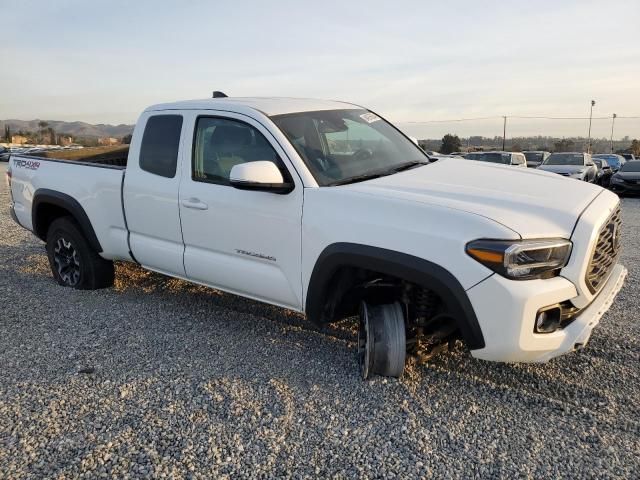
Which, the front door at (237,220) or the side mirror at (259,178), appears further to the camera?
the front door at (237,220)

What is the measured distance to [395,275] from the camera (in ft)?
10.1

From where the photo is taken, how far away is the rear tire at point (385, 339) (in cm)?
334

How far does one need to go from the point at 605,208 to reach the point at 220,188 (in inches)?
101

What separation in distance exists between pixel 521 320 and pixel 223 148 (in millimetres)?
2466

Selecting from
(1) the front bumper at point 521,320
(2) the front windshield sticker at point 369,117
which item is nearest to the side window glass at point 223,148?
(2) the front windshield sticker at point 369,117

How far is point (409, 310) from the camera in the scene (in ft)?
11.4

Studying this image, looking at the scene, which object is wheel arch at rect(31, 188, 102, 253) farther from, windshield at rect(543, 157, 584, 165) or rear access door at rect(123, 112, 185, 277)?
windshield at rect(543, 157, 584, 165)

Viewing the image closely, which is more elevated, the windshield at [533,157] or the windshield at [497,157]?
the windshield at [497,157]

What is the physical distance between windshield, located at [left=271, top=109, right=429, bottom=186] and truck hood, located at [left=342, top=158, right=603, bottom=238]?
0.20 m

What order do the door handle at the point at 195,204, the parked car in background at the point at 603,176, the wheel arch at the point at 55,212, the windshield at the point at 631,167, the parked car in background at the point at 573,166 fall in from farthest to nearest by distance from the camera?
the parked car in background at the point at 603,176, the windshield at the point at 631,167, the parked car in background at the point at 573,166, the wheel arch at the point at 55,212, the door handle at the point at 195,204

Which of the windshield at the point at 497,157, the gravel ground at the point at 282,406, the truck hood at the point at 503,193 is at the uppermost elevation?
the truck hood at the point at 503,193

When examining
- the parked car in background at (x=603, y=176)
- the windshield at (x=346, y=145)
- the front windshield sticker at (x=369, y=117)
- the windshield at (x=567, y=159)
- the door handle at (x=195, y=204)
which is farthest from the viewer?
the parked car in background at (x=603, y=176)

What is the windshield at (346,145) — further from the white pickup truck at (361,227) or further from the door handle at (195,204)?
the door handle at (195,204)

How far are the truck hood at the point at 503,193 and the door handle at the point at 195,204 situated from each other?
118 cm
